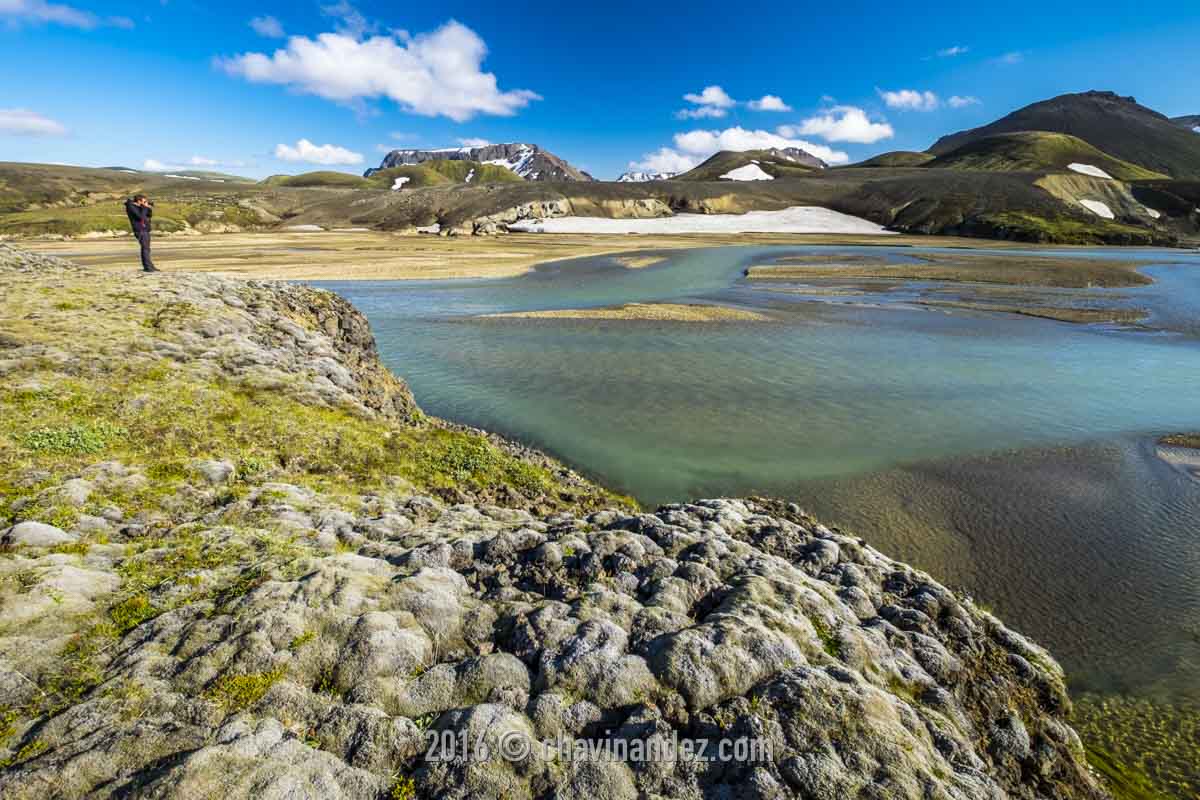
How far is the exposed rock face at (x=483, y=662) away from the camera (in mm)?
5234

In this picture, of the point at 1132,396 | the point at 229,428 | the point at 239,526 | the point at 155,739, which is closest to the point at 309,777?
the point at 155,739

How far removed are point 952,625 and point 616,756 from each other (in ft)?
20.9

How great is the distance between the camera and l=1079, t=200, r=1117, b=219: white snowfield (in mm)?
155125

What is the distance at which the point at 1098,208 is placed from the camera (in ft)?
517

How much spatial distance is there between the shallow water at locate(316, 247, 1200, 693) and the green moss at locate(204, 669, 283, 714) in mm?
12206

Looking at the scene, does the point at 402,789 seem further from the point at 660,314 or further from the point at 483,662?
the point at 660,314

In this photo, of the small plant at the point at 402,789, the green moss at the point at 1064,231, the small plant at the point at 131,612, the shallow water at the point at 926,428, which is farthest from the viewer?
the green moss at the point at 1064,231

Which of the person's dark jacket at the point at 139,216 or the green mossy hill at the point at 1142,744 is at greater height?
the person's dark jacket at the point at 139,216

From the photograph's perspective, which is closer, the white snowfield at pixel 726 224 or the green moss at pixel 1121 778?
the green moss at pixel 1121 778

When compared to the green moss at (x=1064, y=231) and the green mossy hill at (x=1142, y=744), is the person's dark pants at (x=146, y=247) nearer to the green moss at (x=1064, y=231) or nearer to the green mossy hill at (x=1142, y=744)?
the green mossy hill at (x=1142, y=744)

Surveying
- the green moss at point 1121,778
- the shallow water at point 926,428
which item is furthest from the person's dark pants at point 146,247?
the green moss at point 1121,778

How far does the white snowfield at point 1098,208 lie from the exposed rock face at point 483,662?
20867 centimetres

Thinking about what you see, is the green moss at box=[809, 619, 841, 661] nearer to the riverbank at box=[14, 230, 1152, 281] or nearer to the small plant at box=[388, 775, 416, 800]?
the small plant at box=[388, 775, 416, 800]

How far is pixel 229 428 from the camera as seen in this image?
12930 mm
